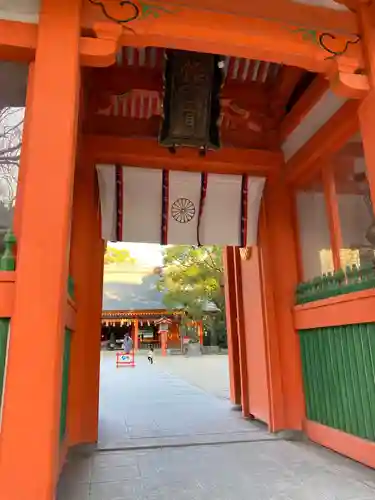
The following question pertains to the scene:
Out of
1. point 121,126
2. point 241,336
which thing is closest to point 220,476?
point 241,336

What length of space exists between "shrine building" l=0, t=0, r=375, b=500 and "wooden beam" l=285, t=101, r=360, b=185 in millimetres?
23

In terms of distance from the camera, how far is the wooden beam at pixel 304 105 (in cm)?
350

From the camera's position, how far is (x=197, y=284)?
75.5ft

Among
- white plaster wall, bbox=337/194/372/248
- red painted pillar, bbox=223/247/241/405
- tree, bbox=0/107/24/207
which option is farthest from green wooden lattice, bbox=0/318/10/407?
red painted pillar, bbox=223/247/241/405

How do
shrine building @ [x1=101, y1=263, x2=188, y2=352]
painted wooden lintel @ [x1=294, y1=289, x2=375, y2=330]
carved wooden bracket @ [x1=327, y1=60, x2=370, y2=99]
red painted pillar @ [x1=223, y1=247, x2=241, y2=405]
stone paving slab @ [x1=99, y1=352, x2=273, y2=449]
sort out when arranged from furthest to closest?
shrine building @ [x1=101, y1=263, x2=188, y2=352] → red painted pillar @ [x1=223, y1=247, x2=241, y2=405] → stone paving slab @ [x1=99, y1=352, x2=273, y2=449] → painted wooden lintel @ [x1=294, y1=289, x2=375, y2=330] → carved wooden bracket @ [x1=327, y1=60, x2=370, y2=99]

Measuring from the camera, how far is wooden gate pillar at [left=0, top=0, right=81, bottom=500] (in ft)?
6.07

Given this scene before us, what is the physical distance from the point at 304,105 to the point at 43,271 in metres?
3.00

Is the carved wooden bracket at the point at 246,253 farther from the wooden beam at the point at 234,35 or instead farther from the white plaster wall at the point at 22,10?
the white plaster wall at the point at 22,10

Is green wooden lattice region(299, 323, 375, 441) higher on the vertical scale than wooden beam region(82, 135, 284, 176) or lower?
lower

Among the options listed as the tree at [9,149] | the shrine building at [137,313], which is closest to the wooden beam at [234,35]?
the tree at [9,149]

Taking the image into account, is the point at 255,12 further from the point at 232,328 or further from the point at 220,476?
the point at 232,328

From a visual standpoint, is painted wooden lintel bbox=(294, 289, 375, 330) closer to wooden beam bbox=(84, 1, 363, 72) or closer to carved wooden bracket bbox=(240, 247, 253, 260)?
carved wooden bracket bbox=(240, 247, 253, 260)

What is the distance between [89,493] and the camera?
7.89 ft

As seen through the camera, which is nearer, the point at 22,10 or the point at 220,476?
the point at 22,10
